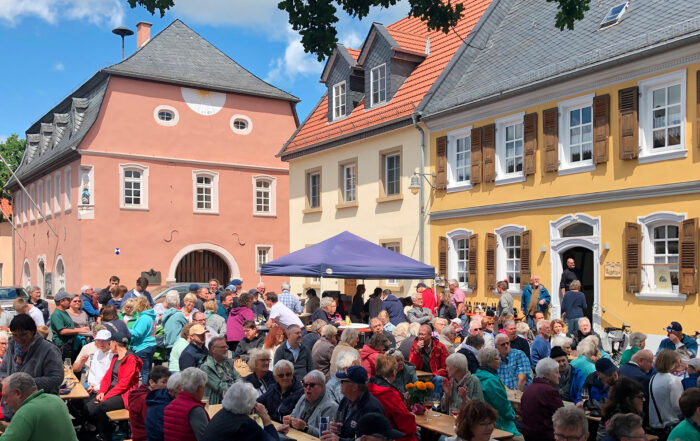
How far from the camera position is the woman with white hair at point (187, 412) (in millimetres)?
5793

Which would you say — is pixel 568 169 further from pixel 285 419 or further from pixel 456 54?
pixel 285 419

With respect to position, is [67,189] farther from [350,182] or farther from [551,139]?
[551,139]

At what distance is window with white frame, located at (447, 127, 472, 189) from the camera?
18672 mm

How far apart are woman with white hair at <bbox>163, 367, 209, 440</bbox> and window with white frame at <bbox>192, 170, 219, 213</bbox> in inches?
994

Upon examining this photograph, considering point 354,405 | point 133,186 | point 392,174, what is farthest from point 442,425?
point 133,186

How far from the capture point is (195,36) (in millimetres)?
34031

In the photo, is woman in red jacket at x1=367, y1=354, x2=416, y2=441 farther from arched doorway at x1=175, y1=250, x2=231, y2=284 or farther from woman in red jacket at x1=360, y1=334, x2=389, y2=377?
arched doorway at x1=175, y1=250, x2=231, y2=284

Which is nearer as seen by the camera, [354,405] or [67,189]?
[354,405]

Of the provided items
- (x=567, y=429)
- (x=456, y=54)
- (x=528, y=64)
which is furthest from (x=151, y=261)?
(x=567, y=429)

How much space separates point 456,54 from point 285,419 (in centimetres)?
1517

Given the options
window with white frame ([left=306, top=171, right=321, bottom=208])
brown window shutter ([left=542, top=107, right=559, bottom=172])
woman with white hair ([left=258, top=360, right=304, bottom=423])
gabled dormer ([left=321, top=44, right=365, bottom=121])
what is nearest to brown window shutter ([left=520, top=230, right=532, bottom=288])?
brown window shutter ([left=542, top=107, right=559, bottom=172])

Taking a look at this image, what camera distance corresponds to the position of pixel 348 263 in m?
13.9

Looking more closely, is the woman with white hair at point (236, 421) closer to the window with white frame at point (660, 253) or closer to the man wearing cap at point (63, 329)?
the man wearing cap at point (63, 329)

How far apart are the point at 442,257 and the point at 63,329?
10.4m
